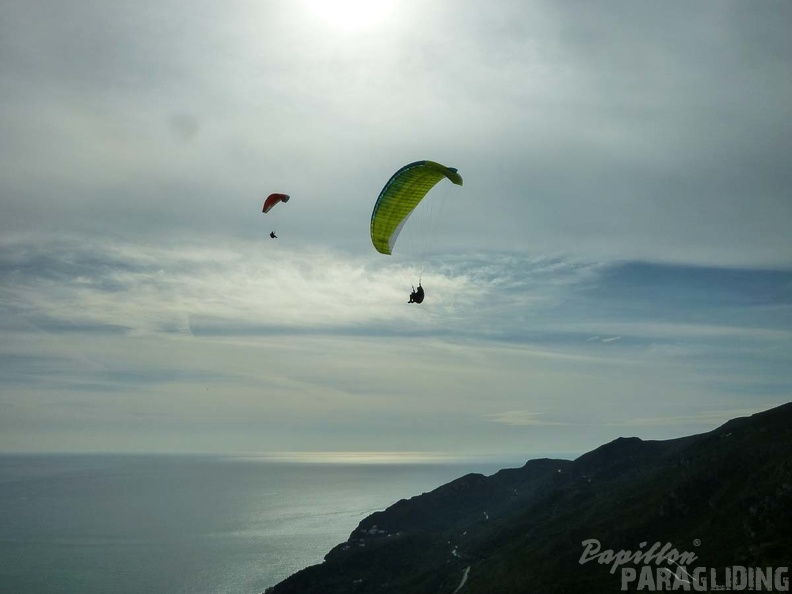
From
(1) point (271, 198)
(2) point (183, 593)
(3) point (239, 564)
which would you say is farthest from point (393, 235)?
(3) point (239, 564)

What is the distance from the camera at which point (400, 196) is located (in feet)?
161

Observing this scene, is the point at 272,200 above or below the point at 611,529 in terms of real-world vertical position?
above

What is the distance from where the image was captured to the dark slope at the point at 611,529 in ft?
231

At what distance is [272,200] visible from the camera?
6719 centimetres

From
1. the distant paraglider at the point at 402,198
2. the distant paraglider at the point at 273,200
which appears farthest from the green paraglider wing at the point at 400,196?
the distant paraglider at the point at 273,200

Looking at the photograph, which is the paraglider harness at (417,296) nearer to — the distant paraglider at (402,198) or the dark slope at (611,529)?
the distant paraglider at (402,198)

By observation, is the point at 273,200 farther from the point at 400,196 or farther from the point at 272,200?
the point at 400,196

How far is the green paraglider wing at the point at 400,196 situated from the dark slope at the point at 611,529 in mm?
55995

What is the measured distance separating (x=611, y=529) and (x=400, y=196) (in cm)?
7740

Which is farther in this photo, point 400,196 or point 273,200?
point 273,200

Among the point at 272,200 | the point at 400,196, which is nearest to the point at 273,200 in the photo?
the point at 272,200

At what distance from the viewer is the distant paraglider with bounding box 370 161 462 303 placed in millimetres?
46406

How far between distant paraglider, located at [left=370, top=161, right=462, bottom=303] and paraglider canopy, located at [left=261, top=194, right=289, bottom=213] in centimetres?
2111

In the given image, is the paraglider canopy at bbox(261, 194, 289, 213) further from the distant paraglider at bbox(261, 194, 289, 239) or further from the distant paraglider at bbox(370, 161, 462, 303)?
the distant paraglider at bbox(370, 161, 462, 303)
